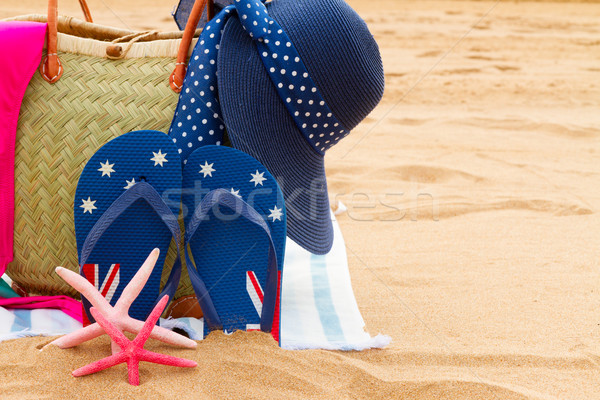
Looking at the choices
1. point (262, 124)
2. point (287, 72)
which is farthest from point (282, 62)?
point (262, 124)

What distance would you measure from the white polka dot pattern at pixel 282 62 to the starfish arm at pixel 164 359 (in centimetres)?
57

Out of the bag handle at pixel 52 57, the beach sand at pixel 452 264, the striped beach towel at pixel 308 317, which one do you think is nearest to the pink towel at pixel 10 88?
the bag handle at pixel 52 57

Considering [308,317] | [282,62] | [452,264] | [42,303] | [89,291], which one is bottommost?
[452,264]

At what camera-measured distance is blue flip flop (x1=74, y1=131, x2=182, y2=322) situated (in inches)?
45.9

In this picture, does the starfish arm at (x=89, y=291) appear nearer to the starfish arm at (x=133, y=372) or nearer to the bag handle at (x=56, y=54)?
the starfish arm at (x=133, y=372)

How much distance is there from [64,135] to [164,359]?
573 mm

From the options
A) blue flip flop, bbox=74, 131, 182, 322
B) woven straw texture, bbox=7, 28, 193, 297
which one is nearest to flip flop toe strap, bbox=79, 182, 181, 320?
blue flip flop, bbox=74, 131, 182, 322

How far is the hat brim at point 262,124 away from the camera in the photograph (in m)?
1.22

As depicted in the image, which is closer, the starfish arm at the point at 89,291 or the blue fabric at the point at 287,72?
the starfish arm at the point at 89,291

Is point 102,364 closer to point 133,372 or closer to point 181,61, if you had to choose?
point 133,372

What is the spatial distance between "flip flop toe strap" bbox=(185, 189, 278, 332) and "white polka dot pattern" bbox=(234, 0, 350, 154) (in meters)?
0.26

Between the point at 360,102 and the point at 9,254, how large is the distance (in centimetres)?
88

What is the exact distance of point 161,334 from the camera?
108 cm

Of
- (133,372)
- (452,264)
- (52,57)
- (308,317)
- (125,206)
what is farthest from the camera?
(452,264)
